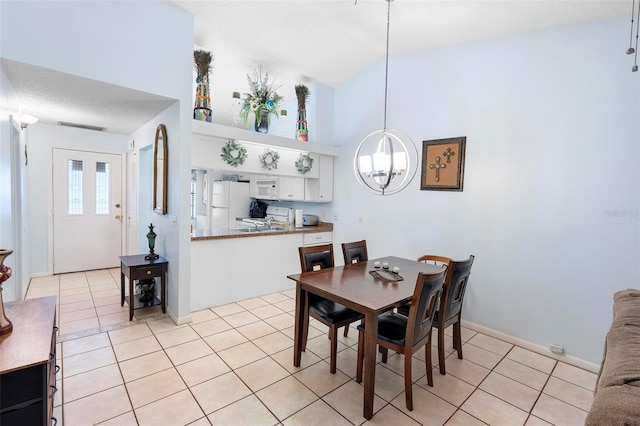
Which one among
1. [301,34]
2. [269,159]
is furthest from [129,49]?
[269,159]

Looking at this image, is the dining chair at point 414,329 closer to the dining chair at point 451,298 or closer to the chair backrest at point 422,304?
the chair backrest at point 422,304

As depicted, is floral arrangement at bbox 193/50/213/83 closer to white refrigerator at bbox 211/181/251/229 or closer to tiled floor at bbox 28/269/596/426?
white refrigerator at bbox 211/181/251/229

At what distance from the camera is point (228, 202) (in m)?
5.73

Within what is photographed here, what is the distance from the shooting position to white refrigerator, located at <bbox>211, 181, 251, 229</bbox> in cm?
574

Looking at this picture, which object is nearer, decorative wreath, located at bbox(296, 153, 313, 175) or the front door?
decorative wreath, located at bbox(296, 153, 313, 175)

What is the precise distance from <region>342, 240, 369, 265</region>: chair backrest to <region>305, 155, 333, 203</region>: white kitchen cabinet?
1668mm

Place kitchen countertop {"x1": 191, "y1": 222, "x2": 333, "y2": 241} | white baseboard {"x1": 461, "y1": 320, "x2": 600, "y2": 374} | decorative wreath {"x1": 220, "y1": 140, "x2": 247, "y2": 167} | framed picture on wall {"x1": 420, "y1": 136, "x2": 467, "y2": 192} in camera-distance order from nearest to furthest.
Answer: white baseboard {"x1": 461, "y1": 320, "x2": 600, "y2": 374}
framed picture on wall {"x1": 420, "y1": 136, "x2": 467, "y2": 192}
kitchen countertop {"x1": 191, "y1": 222, "x2": 333, "y2": 241}
decorative wreath {"x1": 220, "y1": 140, "x2": 247, "y2": 167}

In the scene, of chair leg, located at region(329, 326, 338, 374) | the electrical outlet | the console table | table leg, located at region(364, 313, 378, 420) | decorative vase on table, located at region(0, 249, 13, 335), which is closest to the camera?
decorative vase on table, located at region(0, 249, 13, 335)

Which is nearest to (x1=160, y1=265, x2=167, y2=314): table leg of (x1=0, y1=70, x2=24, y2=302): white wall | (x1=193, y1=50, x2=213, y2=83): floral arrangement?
(x1=0, y1=70, x2=24, y2=302): white wall

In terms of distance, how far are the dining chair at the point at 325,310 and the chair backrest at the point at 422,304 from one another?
1.81 feet

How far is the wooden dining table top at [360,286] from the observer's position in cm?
202

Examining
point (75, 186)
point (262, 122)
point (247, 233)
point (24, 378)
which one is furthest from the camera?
point (75, 186)

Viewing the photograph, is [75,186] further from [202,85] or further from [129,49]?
[129,49]

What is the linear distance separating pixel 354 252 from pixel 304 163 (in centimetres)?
190
